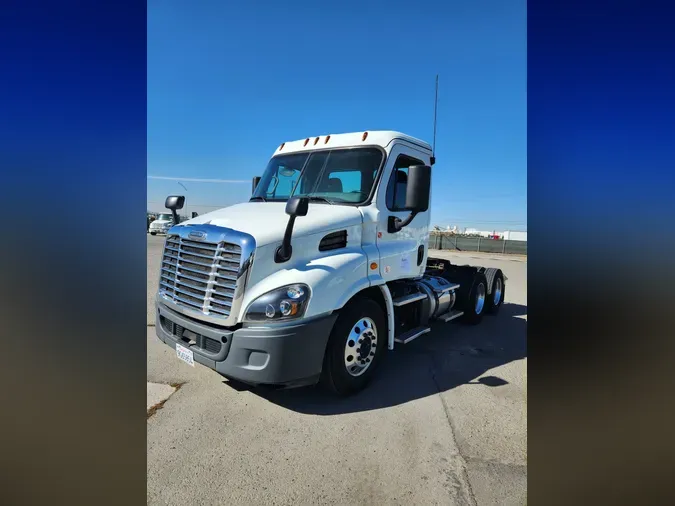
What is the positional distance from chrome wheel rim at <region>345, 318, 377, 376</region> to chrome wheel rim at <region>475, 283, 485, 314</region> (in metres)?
3.27

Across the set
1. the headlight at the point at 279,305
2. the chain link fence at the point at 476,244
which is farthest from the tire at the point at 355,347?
the chain link fence at the point at 476,244

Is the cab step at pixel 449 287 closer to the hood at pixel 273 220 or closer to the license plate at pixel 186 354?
the hood at pixel 273 220

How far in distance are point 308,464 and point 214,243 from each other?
1.85 metres

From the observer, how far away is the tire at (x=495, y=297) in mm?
6534

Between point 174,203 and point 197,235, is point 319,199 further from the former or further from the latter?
point 174,203

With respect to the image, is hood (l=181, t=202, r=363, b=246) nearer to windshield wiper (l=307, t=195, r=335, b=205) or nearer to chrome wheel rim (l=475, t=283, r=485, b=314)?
windshield wiper (l=307, t=195, r=335, b=205)

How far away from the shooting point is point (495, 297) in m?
6.89

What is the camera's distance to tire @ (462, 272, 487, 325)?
5.74m

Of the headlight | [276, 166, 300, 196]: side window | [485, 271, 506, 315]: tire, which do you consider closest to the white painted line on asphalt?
the headlight

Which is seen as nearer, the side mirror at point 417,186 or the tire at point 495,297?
the side mirror at point 417,186

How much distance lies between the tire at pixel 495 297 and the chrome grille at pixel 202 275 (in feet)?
17.1
